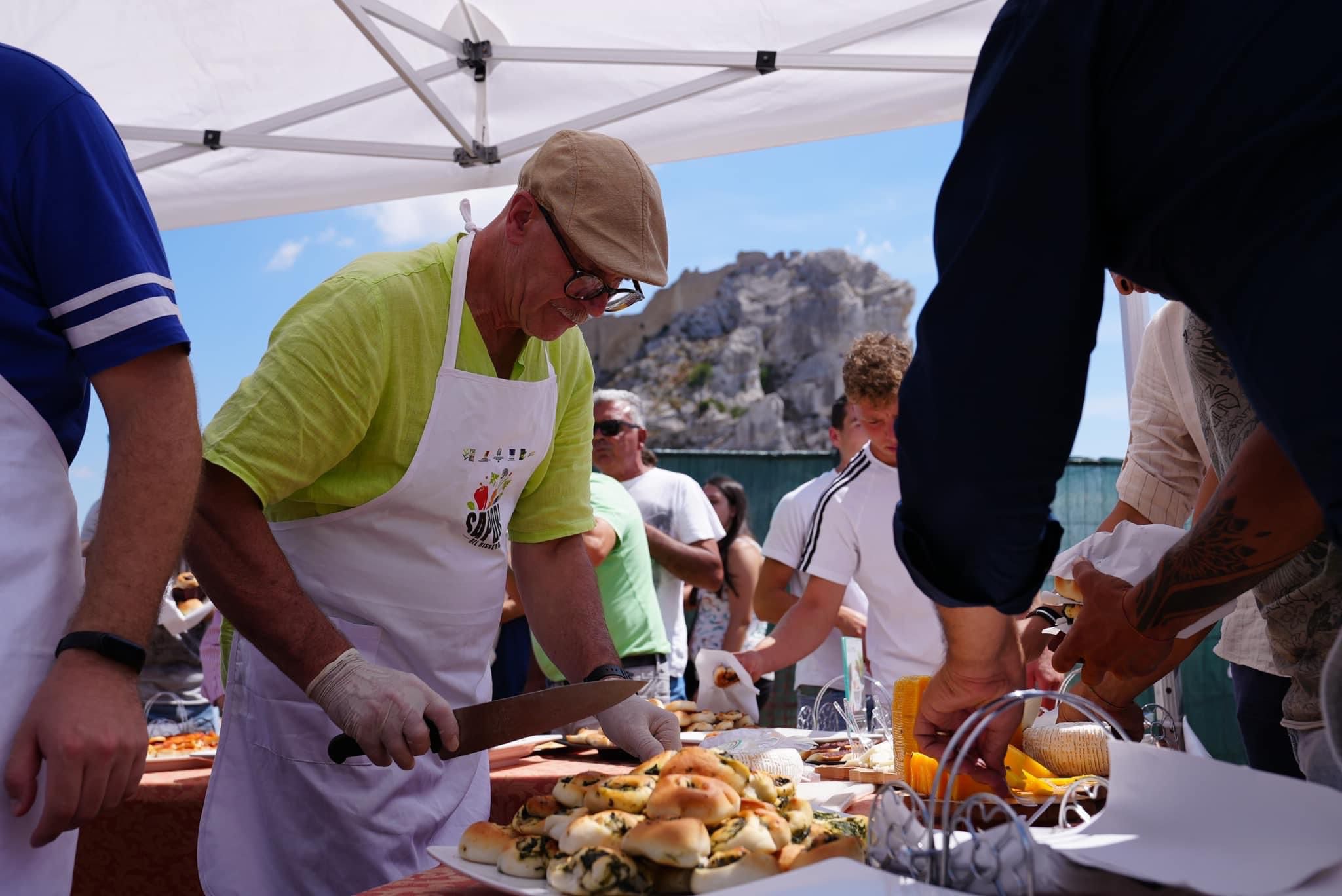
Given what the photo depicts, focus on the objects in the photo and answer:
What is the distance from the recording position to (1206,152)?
2.94ft

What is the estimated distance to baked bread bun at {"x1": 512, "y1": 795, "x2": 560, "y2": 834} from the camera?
122 centimetres

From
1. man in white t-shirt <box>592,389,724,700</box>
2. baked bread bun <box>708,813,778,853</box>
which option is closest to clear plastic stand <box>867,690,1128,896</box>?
baked bread bun <box>708,813,778,853</box>

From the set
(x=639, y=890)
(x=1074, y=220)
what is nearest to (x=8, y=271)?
(x=639, y=890)

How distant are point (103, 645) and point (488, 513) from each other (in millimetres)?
944

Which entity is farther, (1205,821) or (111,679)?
(111,679)

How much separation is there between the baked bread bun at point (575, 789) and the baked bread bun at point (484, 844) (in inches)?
2.7

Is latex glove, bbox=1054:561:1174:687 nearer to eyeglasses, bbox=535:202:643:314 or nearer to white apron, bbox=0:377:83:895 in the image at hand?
eyeglasses, bbox=535:202:643:314

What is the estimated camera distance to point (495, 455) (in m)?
2.02

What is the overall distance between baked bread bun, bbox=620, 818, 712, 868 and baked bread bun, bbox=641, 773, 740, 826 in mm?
31

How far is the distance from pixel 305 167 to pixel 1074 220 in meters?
4.15

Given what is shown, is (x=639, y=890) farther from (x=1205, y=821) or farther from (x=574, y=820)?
(x=1205, y=821)

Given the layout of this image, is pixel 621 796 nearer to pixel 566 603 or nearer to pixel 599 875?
pixel 599 875

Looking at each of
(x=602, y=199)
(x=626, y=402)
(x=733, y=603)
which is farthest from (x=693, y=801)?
(x=733, y=603)

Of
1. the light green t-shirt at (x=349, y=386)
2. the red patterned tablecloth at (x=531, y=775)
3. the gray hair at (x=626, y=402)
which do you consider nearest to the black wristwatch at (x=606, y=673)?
the red patterned tablecloth at (x=531, y=775)
